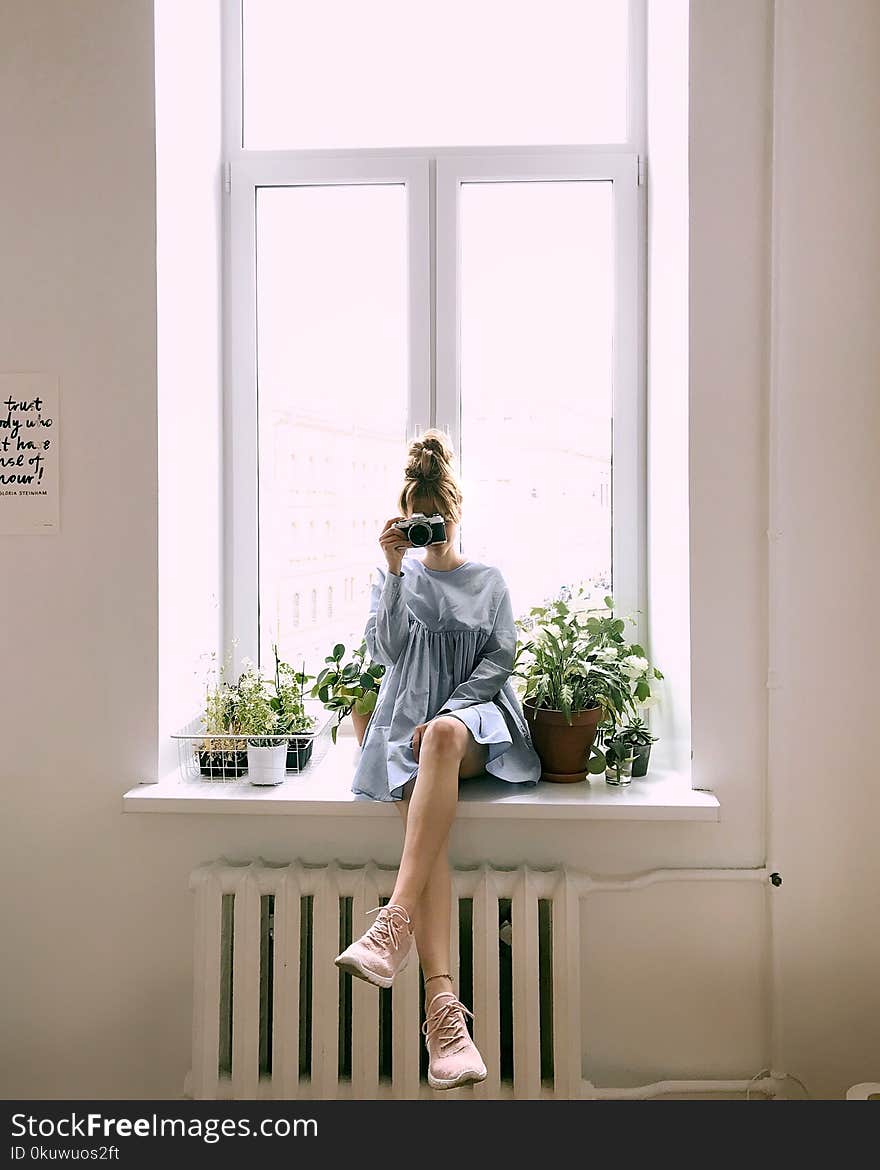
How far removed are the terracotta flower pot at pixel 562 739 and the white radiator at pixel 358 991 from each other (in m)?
0.20

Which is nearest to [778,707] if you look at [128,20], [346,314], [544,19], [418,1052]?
[418,1052]

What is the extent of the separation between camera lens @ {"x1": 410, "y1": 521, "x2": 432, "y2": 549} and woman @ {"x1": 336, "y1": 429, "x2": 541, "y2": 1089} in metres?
0.03

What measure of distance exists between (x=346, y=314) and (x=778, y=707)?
1304 millimetres

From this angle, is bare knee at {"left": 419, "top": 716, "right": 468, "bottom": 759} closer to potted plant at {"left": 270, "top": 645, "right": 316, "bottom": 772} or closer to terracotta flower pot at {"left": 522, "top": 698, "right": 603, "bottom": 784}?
terracotta flower pot at {"left": 522, "top": 698, "right": 603, "bottom": 784}

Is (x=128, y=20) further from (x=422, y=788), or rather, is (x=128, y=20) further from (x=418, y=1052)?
(x=418, y=1052)

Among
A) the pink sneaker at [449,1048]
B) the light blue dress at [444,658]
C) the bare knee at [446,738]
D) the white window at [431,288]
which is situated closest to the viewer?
the pink sneaker at [449,1048]

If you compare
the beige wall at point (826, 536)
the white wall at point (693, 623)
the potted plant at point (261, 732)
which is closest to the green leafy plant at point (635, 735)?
the white wall at point (693, 623)

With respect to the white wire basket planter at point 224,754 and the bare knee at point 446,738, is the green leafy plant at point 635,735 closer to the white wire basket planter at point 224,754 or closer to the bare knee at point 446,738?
the bare knee at point 446,738

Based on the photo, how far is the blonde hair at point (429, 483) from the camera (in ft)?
6.18

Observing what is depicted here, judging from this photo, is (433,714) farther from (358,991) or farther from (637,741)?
(358,991)

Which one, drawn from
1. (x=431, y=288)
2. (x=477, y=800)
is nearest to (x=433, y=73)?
(x=431, y=288)

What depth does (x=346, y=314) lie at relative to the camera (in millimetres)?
2141

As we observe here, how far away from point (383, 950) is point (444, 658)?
0.60 metres
